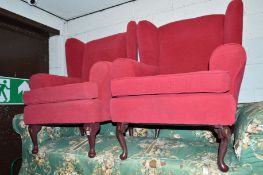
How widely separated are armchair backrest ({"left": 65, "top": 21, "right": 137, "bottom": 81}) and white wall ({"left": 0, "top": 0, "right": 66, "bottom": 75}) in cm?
73

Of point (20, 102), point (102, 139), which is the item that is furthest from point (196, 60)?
point (20, 102)

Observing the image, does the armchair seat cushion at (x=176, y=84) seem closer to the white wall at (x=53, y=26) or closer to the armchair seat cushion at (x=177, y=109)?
the armchair seat cushion at (x=177, y=109)

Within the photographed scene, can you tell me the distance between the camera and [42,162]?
6.00 feet

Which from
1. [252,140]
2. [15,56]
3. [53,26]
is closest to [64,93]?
[252,140]

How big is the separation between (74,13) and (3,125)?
1634 mm

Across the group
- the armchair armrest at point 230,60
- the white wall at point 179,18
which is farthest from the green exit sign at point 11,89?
the armchair armrest at point 230,60

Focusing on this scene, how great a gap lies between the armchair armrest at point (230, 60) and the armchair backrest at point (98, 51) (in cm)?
98

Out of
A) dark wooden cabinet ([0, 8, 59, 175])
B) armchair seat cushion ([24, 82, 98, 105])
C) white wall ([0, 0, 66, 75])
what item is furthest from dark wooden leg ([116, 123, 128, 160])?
white wall ([0, 0, 66, 75])

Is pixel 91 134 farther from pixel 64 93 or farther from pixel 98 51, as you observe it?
pixel 98 51

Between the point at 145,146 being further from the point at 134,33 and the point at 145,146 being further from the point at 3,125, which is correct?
the point at 3,125

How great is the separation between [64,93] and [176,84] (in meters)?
0.85

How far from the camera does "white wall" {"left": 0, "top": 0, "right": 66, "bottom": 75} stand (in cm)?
277

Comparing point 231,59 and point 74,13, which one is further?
point 74,13

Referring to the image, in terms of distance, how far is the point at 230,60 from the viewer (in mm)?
1229
